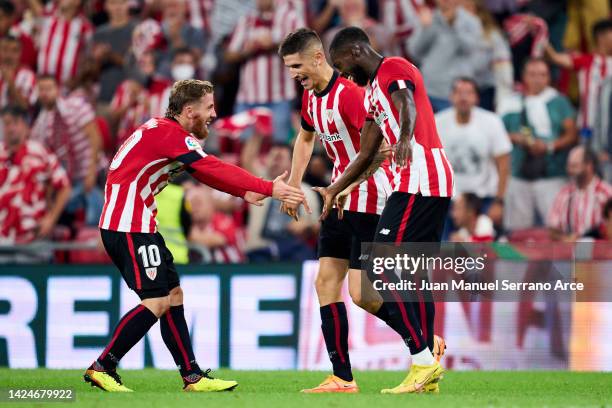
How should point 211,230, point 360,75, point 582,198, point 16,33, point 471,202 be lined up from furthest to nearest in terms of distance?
point 16,33
point 211,230
point 582,198
point 471,202
point 360,75

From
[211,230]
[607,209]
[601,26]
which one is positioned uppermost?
[601,26]

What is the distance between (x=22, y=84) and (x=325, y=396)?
27.1ft

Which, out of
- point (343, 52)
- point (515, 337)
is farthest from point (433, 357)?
point (515, 337)

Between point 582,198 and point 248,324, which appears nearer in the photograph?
point 248,324

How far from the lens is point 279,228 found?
39.4 feet

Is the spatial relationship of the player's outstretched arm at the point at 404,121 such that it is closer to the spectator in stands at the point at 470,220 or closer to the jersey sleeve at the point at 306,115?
the jersey sleeve at the point at 306,115

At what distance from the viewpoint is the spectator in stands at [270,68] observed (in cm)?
1311

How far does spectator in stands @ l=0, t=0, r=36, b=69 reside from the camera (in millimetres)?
14102

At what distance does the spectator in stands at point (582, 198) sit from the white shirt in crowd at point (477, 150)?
73cm

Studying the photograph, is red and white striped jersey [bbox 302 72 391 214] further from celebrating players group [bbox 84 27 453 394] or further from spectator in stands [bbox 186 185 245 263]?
spectator in stands [bbox 186 185 245 263]

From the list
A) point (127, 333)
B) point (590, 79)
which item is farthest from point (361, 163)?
point (590, 79)

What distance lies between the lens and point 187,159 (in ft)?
23.4

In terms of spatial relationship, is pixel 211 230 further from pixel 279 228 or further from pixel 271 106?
pixel 271 106

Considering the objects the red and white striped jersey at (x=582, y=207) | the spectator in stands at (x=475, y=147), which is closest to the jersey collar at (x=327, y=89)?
the spectator in stands at (x=475, y=147)
